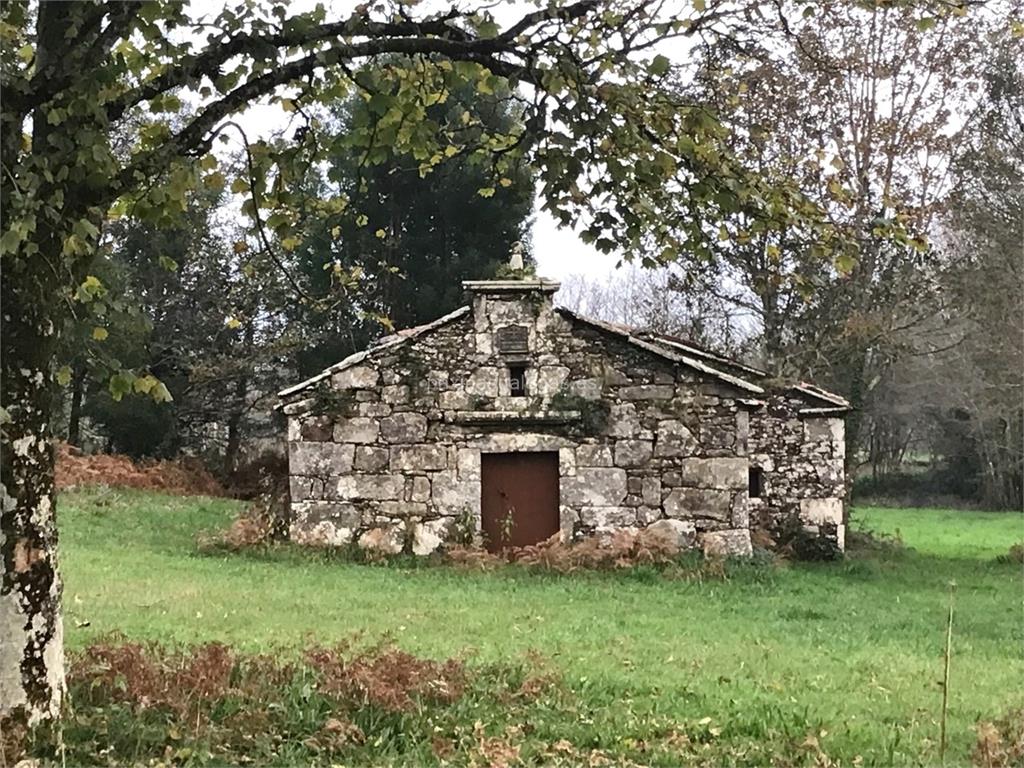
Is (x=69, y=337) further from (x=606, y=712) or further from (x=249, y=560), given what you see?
(x=249, y=560)

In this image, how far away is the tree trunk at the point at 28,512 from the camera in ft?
15.0

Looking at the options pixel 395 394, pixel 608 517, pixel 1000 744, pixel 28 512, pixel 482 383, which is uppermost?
pixel 482 383

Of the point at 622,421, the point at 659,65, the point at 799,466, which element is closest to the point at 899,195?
the point at 799,466

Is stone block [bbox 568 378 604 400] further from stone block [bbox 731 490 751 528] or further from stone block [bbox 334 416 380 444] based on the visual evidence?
stone block [bbox 334 416 380 444]

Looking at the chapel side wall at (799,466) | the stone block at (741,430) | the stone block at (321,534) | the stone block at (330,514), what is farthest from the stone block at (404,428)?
the chapel side wall at (799,466)

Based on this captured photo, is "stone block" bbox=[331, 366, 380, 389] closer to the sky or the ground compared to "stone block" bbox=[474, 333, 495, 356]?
closer to the ground

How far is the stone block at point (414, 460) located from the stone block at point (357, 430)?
352mm

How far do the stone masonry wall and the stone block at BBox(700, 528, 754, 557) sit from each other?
Answer: 2 cm

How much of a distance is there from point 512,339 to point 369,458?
2467mm

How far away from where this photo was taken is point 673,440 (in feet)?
45.3

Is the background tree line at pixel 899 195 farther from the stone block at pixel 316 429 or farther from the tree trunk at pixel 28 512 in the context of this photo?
the tree trunk at pixel 28 512

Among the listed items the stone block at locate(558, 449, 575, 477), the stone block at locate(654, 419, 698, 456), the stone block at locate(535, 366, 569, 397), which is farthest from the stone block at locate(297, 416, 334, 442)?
the stone block at locate(654, 419, 698, 456)

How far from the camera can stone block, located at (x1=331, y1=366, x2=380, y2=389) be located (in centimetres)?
1388

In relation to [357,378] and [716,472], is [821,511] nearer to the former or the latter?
[716,472]
